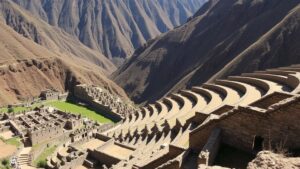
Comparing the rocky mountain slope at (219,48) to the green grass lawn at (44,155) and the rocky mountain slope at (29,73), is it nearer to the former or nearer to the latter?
the rocky mountain slope at (29,73)

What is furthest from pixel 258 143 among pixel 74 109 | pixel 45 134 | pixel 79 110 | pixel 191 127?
pixel 74 109

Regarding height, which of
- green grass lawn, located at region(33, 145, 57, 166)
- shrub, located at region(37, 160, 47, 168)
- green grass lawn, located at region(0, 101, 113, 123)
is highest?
green grass lawn, located at region(0, 101, 113, 123)

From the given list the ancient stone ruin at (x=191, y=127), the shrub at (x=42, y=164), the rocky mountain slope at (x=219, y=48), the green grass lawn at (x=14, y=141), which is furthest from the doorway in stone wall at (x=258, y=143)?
the rocky mountain slope at (x=219, y=48)

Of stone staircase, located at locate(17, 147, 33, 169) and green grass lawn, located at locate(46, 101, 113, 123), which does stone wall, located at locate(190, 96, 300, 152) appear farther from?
green grass lawn, located at locate(46, 101, 113, 123)

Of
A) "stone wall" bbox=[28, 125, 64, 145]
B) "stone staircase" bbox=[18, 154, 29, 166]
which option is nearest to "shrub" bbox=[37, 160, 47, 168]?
"stone staircase" bbox=[18, 154, 29, 166]

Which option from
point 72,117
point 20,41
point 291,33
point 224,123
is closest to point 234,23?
point 291,33
